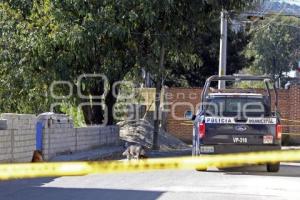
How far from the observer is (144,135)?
2577 centimetres

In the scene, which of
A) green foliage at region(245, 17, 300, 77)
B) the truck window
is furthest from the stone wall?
green foliage at region(245, 17, 300, 77)

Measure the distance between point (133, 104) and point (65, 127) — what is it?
32.9 ft

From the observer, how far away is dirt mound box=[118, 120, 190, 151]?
25156mm

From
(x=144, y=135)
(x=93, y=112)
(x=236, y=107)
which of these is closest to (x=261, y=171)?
(x=236, y=107)

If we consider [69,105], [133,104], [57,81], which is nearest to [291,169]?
[57,81]

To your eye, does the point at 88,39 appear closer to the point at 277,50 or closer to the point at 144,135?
the point at 144,135

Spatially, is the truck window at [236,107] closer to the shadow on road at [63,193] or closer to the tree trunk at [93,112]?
the shadow on road at [63,193]

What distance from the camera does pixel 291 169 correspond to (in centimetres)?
1709

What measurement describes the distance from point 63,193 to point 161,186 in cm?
215

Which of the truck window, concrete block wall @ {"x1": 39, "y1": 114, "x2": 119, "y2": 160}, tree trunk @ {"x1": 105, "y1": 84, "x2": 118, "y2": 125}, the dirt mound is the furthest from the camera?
the dirt mound

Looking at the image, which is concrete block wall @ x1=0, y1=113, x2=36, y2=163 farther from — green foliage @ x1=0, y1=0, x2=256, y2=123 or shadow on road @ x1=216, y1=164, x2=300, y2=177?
shadow on road @ x1=216, y1=164, x2=300, y2=177

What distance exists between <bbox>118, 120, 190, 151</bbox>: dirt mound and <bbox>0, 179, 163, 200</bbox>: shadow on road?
12.4m

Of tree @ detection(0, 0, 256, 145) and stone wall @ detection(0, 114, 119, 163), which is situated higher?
tree @ detection(0, 0, 256, 145)

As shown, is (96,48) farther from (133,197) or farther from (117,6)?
(133,197)
